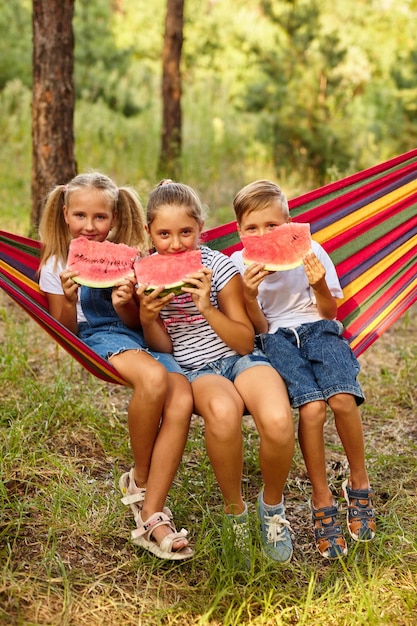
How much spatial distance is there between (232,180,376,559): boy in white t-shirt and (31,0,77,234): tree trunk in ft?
8.05

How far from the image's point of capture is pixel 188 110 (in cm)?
1088

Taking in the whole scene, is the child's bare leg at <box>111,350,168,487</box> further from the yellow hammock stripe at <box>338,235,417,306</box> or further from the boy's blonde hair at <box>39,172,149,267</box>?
the yellow hammock stripe at <box>338,235,417,306</box>

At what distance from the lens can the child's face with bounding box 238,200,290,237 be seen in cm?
285

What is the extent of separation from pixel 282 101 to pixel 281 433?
28.3ft

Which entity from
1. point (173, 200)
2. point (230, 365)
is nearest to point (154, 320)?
point (230, 365)

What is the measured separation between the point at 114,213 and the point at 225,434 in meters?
1.15

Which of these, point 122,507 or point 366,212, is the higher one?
point 366,212

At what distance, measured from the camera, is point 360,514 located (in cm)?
275

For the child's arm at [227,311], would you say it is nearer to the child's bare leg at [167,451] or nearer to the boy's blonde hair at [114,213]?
the child's bare leg at [167,451]

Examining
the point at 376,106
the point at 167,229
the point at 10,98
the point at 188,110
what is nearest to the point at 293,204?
the point at 167,229

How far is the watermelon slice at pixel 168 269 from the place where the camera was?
8.71 feet

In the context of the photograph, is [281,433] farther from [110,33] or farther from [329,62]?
[110,33]

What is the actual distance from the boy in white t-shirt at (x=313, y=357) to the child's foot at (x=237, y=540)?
307mm

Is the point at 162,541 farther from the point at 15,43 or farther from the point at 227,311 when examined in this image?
the point at 15,43
